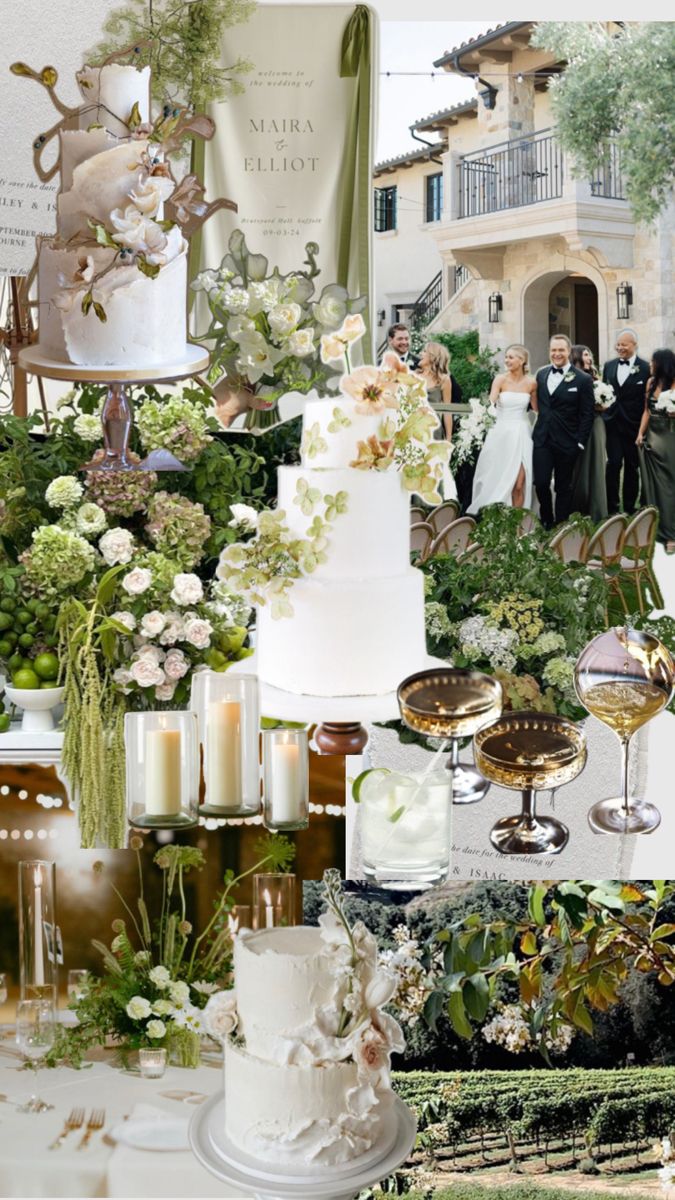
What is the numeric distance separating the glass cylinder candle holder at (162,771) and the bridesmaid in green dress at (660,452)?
5.08 ft

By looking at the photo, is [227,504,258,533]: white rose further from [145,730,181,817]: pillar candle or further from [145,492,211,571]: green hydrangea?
[145,730,181,817]: pillar candle

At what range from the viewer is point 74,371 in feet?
8.95

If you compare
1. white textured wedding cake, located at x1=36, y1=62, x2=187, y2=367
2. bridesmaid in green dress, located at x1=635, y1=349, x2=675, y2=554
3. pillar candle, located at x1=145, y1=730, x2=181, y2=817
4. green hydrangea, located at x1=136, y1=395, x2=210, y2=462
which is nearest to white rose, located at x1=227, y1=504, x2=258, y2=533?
green hydrangea, located at x1=136, y1=395, x2=210, y2=462

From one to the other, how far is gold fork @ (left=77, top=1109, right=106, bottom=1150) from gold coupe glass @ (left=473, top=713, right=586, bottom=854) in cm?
112

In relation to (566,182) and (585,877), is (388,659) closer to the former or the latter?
(585,877)

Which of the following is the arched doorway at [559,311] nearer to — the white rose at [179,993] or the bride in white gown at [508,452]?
the bride in white gown at [508,452]

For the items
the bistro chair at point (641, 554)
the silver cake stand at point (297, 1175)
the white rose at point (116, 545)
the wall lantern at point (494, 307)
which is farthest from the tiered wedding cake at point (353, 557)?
the bistro chair at point (641, 554)

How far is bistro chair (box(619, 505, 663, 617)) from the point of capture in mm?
3709

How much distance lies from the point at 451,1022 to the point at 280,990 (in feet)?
4.51

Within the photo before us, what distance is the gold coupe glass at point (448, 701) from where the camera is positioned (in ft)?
9.01

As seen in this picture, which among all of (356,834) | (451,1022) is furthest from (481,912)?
(356,834)

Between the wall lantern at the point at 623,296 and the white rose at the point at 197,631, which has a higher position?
the wall lantern at the point at 623,296

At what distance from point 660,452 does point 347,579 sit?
145cm

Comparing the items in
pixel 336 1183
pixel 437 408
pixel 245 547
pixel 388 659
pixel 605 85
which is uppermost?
pixel 605 85
